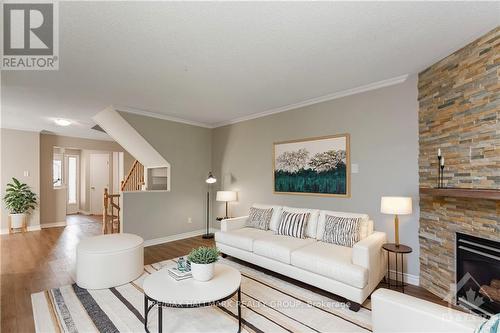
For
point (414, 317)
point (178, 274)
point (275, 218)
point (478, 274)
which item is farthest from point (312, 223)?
point (414, 317)

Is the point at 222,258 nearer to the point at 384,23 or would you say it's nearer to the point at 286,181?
the point at 286,181

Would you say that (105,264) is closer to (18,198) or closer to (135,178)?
(135,178)

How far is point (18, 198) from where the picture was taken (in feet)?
18.5

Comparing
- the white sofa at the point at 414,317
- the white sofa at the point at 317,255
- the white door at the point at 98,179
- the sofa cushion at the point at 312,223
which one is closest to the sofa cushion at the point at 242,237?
the white sofa at the point at 317,255

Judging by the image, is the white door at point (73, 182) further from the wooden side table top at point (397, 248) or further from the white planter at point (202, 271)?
the wooden side table top at point (397, 248)

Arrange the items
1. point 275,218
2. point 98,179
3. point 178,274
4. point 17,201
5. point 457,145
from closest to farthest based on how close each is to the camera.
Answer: point 178,274
point 457,145
point 275,218
point 17,201
point 98,179

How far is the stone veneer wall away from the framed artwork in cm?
100

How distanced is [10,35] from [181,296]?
2.67 m

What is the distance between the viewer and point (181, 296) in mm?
1898

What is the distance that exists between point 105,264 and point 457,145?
4114 millimetres

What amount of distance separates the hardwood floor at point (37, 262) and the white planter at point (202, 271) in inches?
57.9

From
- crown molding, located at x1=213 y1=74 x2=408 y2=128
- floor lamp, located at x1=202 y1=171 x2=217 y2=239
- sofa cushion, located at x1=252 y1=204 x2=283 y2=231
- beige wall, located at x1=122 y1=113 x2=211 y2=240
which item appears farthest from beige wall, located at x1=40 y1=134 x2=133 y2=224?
sofa cushion, located at x1=252 y1=204 x2=283 y2=231

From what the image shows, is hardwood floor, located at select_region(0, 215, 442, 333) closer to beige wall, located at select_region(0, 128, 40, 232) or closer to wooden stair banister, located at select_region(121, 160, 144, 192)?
beige wall, located at select_region(0, 128, 40, 232)

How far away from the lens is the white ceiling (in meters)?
1.83
